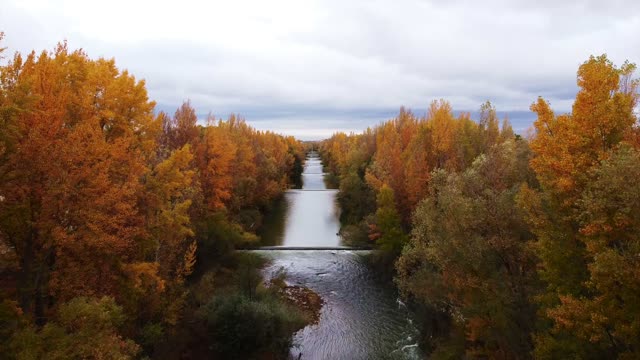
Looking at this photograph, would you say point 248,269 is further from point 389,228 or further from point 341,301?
point 389,228

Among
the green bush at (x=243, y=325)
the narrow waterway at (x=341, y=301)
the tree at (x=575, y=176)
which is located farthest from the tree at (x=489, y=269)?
the green bush at (x=243, y=325)

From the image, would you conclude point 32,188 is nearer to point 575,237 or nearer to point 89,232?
point 89,232

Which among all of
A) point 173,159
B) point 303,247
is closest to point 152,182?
point 173,159

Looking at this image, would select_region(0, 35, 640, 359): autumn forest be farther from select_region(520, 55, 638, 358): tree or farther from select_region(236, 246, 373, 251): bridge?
select_region(236, 246, 373, 251): bridge

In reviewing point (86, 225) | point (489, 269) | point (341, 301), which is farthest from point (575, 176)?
point (341, 301)

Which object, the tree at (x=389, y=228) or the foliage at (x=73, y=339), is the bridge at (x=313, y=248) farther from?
the foliage at (x=73, y=339)

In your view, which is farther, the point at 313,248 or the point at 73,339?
the point at 313,248
